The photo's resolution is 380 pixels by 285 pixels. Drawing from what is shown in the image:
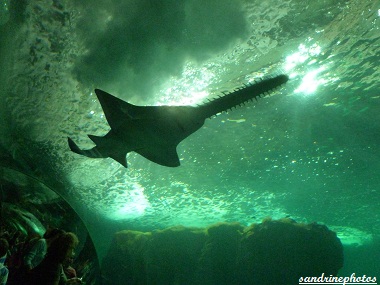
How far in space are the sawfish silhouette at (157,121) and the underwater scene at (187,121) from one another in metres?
0.03

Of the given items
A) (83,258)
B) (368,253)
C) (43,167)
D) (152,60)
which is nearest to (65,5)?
(152,60)

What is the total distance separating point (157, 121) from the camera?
4672 millimetres

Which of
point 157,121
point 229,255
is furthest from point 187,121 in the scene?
point 229,255

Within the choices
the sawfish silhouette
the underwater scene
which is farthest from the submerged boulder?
the sawfish silhouette

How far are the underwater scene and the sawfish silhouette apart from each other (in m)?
0.03

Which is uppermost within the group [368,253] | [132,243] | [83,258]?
[368,253]

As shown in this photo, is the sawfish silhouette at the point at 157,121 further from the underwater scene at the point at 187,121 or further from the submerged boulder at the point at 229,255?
the submerged boulder at the point at 229,255

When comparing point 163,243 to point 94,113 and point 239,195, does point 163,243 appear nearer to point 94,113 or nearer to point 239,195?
point 239,195

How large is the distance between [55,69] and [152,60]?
2.22 m

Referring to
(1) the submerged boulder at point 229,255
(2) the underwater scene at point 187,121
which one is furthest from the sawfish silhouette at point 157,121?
(1) the submerged boulder at point 229,255

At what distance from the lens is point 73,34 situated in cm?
525

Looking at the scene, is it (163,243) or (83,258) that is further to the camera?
(163,243)

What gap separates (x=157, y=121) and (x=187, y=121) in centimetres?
59

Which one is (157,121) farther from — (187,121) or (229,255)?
(229,255)
